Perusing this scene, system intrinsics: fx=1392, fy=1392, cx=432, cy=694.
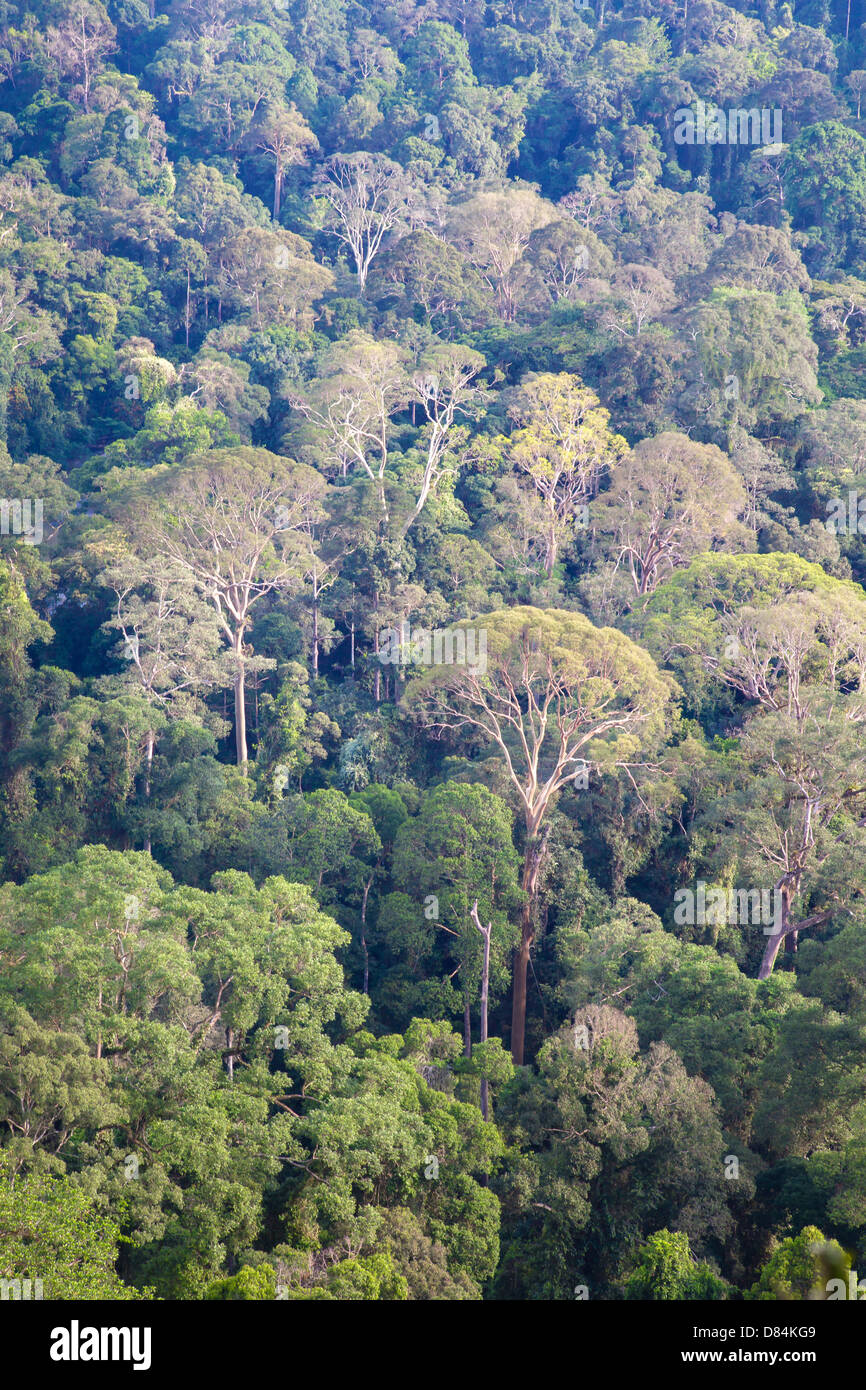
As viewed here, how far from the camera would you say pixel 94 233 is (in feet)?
181

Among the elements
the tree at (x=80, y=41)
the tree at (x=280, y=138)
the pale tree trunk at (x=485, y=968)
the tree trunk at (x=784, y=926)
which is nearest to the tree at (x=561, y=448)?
the pale tree trunk at (x=485, y=968)

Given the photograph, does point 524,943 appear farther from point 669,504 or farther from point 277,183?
point 277,183

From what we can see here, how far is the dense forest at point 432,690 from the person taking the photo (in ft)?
62.5

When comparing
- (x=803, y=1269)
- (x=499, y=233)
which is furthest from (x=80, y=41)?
(x=803, y=1269)

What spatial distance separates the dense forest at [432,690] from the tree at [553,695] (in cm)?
12

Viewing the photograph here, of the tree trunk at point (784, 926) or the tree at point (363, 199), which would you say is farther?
the tree at point (363, 199)

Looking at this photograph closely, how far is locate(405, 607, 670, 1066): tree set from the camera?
2712cm

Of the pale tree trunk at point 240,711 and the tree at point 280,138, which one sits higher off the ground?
the tree at point 280,138

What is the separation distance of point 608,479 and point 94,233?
26.1 m

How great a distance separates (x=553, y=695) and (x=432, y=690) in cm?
250

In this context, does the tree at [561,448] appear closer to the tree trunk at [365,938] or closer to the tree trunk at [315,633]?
the tree trunk at [315,633]

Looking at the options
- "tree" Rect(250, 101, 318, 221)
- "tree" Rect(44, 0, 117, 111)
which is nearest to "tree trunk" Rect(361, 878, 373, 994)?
"tree" Rect(250, 101, 318, 221)

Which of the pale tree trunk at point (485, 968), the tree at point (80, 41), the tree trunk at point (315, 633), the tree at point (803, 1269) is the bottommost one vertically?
the tree at point (803, 1269)

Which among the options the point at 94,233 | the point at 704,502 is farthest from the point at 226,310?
the point at 704,502
